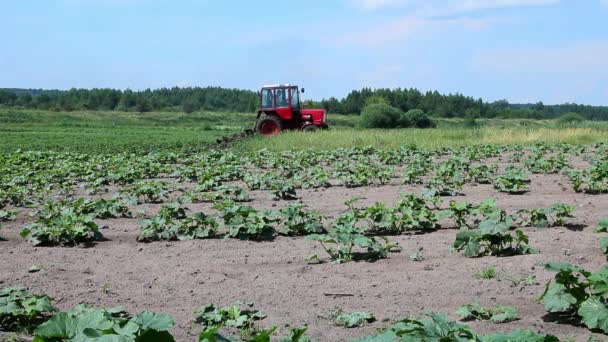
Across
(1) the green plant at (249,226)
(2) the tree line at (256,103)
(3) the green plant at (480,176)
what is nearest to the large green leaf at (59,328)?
(1) the green plant at (249,226)

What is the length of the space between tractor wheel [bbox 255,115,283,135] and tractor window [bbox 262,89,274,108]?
0.65 metres

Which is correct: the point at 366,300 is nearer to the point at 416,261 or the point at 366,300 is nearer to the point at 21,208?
the point at 416,261

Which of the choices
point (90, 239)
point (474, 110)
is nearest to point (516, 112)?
point (474, 110)

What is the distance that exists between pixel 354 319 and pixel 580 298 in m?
1.43

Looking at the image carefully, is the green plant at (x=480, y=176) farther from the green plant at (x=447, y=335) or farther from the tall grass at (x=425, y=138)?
the tall grass at (x=425, y=138)

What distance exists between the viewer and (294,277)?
578 cm

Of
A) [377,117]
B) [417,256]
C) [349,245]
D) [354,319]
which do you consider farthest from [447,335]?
[377,117]

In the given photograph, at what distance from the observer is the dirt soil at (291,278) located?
4.79 m

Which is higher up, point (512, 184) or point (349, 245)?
point (512, 184)

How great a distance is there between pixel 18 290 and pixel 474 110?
81.8 m

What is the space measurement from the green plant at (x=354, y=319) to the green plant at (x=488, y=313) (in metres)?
0.59

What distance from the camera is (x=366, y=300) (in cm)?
507

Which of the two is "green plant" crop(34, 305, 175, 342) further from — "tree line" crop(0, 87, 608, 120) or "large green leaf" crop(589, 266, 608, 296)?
"tree line" crop(0, 87, 608, 120)

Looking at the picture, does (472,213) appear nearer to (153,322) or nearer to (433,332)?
(433,332)
